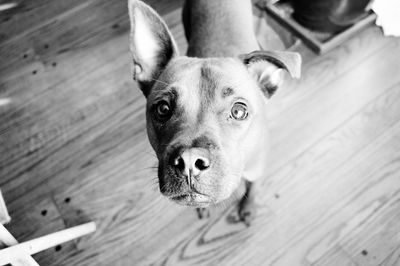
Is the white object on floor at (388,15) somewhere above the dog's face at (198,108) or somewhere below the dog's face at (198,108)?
below

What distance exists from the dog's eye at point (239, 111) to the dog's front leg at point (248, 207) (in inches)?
29.8

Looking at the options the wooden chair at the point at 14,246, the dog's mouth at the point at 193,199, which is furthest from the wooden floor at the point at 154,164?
the wooden chair at the point at 14,246

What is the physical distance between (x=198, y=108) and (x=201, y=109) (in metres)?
0.02

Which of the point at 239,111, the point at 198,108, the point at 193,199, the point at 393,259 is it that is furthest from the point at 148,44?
the point at 393,259

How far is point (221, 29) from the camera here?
2.45m

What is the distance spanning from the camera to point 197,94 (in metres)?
1.69

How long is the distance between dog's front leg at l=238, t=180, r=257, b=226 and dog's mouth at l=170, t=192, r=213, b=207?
2.56ft

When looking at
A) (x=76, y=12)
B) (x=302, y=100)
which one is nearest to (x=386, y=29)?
(x=302, y=100)

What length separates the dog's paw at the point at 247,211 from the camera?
2378mm

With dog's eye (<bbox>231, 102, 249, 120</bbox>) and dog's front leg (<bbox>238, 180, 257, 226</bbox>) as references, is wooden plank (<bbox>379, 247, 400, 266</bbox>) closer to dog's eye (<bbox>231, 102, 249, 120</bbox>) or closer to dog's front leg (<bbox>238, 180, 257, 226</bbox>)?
dog's front leg (<bbox>238, 180, 257, 226</bbox>)

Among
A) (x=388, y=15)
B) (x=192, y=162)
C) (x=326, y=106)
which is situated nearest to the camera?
(x=192, y=162)

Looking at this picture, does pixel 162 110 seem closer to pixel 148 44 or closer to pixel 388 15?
pixel 148 44

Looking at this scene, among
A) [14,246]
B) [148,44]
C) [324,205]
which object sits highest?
[148,44]

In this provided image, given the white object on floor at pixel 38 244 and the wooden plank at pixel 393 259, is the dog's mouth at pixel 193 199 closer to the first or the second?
the white object on floor at pixel 38 244
